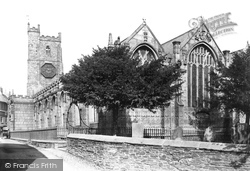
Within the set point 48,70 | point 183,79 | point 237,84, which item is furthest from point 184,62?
point 48,70

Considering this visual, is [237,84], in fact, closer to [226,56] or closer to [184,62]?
[184,62]

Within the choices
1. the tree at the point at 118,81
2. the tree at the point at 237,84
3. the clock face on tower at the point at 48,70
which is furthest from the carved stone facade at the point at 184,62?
the clock face on tower at the point at 48,70

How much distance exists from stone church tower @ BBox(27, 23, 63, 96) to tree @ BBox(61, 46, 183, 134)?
152 feet

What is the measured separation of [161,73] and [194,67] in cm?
1201

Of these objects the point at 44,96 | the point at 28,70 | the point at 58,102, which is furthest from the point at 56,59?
the point at 58,102

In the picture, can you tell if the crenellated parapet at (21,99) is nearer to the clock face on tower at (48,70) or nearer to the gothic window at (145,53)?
the clock face on tower at (48,70)

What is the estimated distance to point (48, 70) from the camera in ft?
227

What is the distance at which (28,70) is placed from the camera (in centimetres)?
6756

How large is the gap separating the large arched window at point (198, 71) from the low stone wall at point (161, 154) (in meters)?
18.0

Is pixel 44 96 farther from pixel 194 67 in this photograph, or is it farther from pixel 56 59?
pixel 194 67

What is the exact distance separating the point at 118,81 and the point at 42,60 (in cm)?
5081

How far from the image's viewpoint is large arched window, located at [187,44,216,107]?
33.1 meters

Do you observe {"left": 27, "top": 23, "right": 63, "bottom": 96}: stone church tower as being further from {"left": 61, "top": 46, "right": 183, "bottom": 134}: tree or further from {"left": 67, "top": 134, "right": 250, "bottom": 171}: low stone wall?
{"left": 67, "top": 134, "right": 250, "bottom": 171}: low stone wall

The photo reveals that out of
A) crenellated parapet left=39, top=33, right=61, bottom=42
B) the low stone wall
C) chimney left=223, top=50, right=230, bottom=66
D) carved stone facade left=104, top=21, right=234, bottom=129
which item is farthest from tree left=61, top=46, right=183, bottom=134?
crenellated parapet left=39, top=33, right=61, bottom=42
